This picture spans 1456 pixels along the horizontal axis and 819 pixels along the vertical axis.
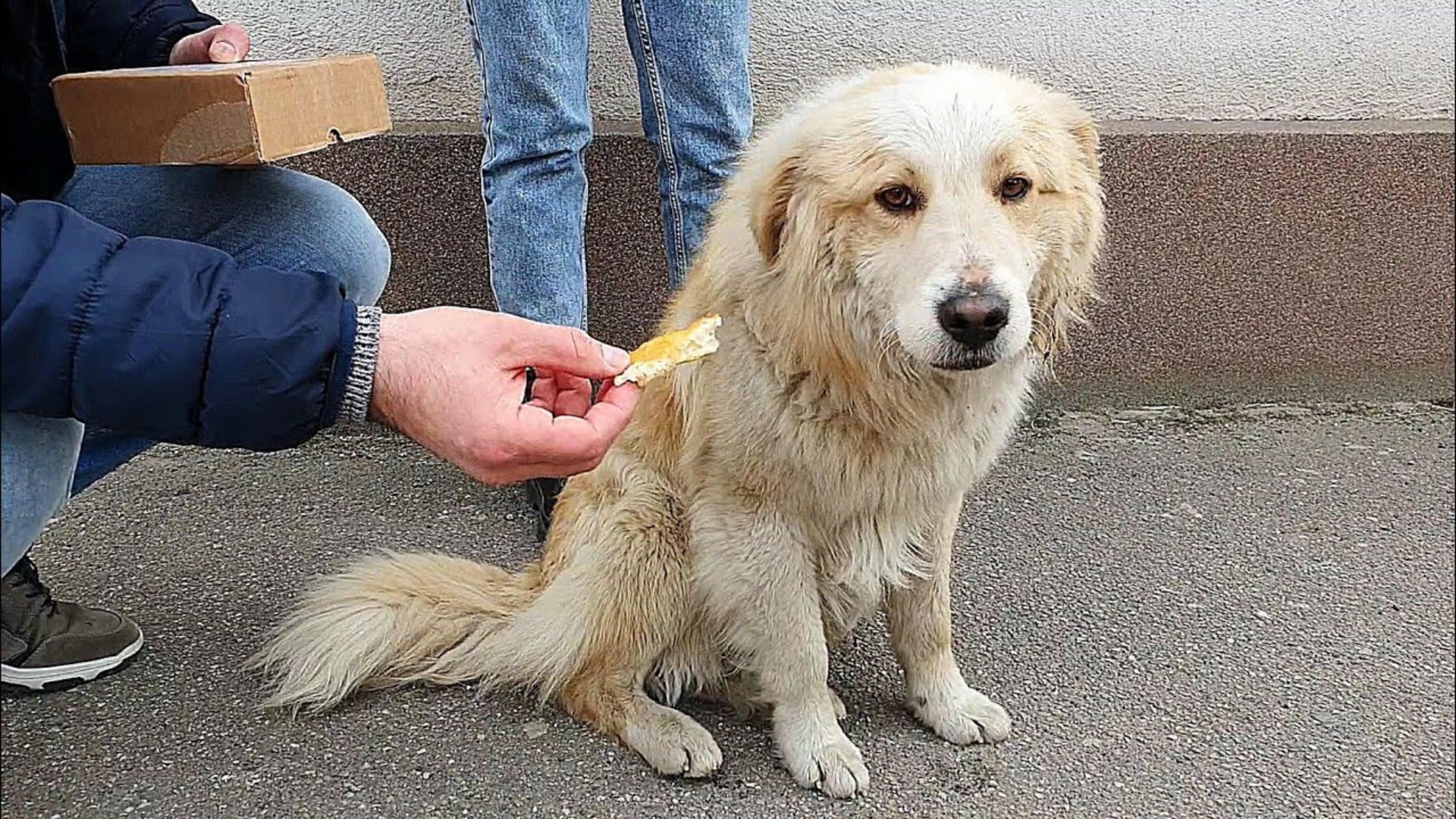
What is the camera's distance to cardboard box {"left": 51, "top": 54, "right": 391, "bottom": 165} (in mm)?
1436

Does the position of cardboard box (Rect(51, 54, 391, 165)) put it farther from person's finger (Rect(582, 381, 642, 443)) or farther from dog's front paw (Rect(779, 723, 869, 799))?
dog's front paw (Rect(779, 723, 869, 799))

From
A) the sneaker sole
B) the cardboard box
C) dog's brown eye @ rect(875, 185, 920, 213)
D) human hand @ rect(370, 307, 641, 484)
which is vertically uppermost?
the cardboard box

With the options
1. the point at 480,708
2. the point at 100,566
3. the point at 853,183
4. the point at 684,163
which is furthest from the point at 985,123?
the point at 100,566

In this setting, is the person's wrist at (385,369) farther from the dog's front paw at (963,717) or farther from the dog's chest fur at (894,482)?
the dog's front paw at (963,717)

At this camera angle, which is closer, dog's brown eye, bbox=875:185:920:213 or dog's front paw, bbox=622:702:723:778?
dog's brown eye, bbox=875:185:920:213

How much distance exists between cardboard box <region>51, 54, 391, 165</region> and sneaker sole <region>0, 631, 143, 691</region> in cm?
95

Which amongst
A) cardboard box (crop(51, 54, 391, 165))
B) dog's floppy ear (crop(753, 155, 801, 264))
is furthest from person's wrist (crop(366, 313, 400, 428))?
dog's floppy ear (crop(753, 155, 801, 264))

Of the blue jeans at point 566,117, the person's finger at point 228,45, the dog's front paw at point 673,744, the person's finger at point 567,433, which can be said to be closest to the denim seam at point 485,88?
the blue jeans at point 566,117

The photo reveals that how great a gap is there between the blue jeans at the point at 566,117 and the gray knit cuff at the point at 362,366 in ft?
3.99

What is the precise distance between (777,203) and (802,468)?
0.40 meters

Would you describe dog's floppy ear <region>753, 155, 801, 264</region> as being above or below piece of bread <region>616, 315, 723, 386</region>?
above

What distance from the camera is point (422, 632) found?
1.96m

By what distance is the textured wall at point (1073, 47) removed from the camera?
2.93 meters

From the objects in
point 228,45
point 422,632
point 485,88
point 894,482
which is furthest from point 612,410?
point 485,88
